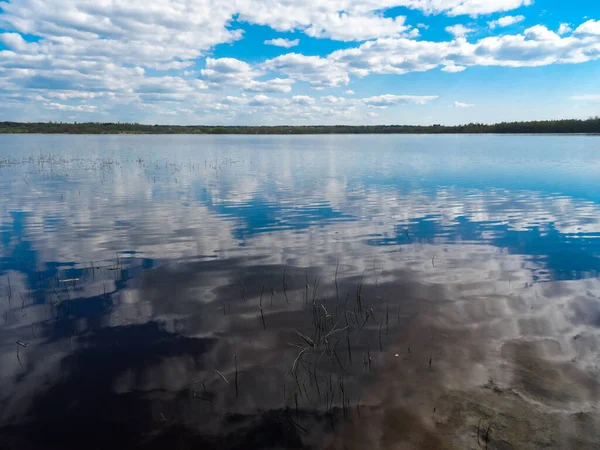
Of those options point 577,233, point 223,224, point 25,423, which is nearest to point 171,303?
point 25,423

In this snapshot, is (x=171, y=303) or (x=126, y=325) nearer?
(x=126, y=325)

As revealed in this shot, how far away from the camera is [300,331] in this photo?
8961mm

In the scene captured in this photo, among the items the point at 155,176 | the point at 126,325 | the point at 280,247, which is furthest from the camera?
the point at 155,176

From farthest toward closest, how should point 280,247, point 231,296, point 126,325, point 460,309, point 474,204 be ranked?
point 474,204 < point 280,247 < point 231,296 < point 460,309 < point 126,325

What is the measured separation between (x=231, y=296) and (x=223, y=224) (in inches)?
320

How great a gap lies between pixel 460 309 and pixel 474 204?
15073 mm

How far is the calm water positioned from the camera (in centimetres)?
614

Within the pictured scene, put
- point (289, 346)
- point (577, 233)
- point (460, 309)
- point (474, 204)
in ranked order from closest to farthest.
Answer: point (289, 346), point (460, 309), point (577, 233), point (474, 204)

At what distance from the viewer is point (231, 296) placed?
424 inches

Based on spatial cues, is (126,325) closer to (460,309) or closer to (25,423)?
(25,423)

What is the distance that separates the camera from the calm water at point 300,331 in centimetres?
614

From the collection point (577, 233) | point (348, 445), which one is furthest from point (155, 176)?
point (348, 445)

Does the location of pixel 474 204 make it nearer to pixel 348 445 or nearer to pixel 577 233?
pixel 577 233

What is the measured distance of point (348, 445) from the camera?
5.80 meters
